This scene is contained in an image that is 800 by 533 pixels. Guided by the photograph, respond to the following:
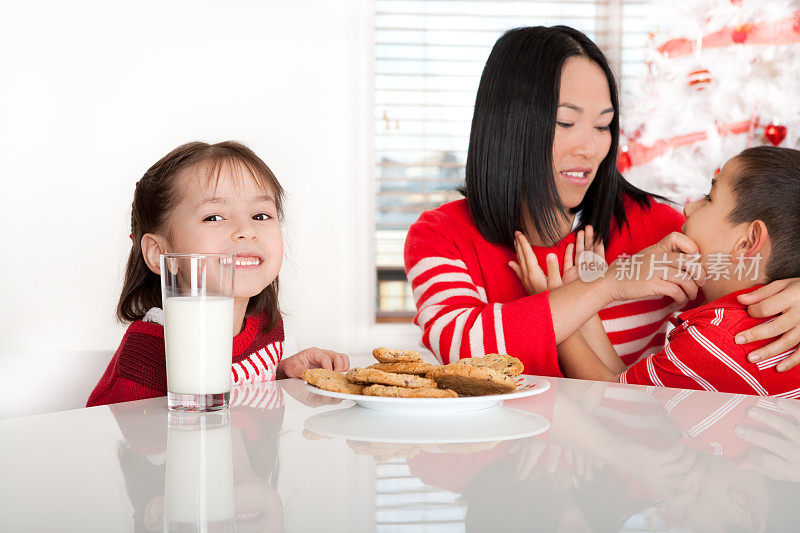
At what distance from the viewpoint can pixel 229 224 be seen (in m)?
1.35

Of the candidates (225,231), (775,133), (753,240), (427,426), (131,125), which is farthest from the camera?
(775,133)

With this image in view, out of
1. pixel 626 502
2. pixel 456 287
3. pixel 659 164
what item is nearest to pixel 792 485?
pixel 626 502

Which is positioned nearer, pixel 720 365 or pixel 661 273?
pixel 720 365

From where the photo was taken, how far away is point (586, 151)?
1.56 m

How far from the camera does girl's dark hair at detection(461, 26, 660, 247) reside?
1.56 m

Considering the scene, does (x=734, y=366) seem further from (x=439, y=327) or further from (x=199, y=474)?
(x=199, y=474)

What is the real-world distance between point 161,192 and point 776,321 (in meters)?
1.08

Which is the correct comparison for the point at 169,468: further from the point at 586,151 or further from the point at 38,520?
the point at 586,151

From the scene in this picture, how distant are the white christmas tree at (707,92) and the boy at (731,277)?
1.45 m

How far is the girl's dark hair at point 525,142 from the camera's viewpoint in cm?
156

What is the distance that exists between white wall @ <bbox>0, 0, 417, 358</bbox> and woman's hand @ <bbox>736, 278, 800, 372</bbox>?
1743mm

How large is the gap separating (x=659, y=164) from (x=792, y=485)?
8.26 ft

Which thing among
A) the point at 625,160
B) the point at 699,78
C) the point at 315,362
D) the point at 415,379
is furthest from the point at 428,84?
the point at 415,379

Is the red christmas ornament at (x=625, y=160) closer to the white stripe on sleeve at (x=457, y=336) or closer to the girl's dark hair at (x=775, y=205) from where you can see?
the girl's dark hair at (x=775, y=205)
